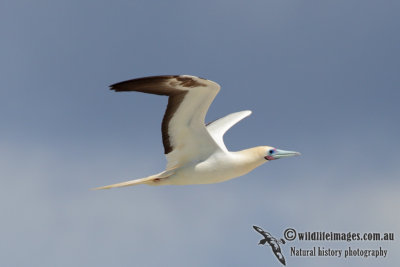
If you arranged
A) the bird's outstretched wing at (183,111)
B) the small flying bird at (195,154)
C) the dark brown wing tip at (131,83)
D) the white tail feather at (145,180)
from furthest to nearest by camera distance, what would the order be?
the white tail feather at (145,180), the small flying bird at (195,154), the bird's outstretched wing at (183,111), the dark brown wing tip at (131,83)

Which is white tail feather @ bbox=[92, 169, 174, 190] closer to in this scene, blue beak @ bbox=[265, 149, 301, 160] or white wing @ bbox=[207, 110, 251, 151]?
white wing @ bbox=[207, 110, 251, 151]

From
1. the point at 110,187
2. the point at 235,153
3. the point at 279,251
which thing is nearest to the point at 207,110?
the point at 235,153

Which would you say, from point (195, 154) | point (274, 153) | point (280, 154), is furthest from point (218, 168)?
point (280, 154)

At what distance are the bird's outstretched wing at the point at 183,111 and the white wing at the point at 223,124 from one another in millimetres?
1892

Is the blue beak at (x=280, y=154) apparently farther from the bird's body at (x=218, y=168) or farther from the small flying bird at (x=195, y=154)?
the bird's body at (x=218, y=168)

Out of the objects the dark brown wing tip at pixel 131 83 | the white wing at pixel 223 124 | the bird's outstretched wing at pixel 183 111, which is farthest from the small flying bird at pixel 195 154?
the white wing at pixel 223 124

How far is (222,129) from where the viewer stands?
742 inches

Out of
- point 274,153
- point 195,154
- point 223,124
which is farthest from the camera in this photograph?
point 223,124

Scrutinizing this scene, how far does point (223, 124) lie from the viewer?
19.2m

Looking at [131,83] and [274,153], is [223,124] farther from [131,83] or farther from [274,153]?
[131,83]

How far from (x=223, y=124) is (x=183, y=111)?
4141mm

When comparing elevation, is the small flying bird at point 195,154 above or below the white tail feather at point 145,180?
above

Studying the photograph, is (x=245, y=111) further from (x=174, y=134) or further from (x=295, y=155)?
(x=174, y=134)

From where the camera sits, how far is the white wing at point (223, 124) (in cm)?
1842
